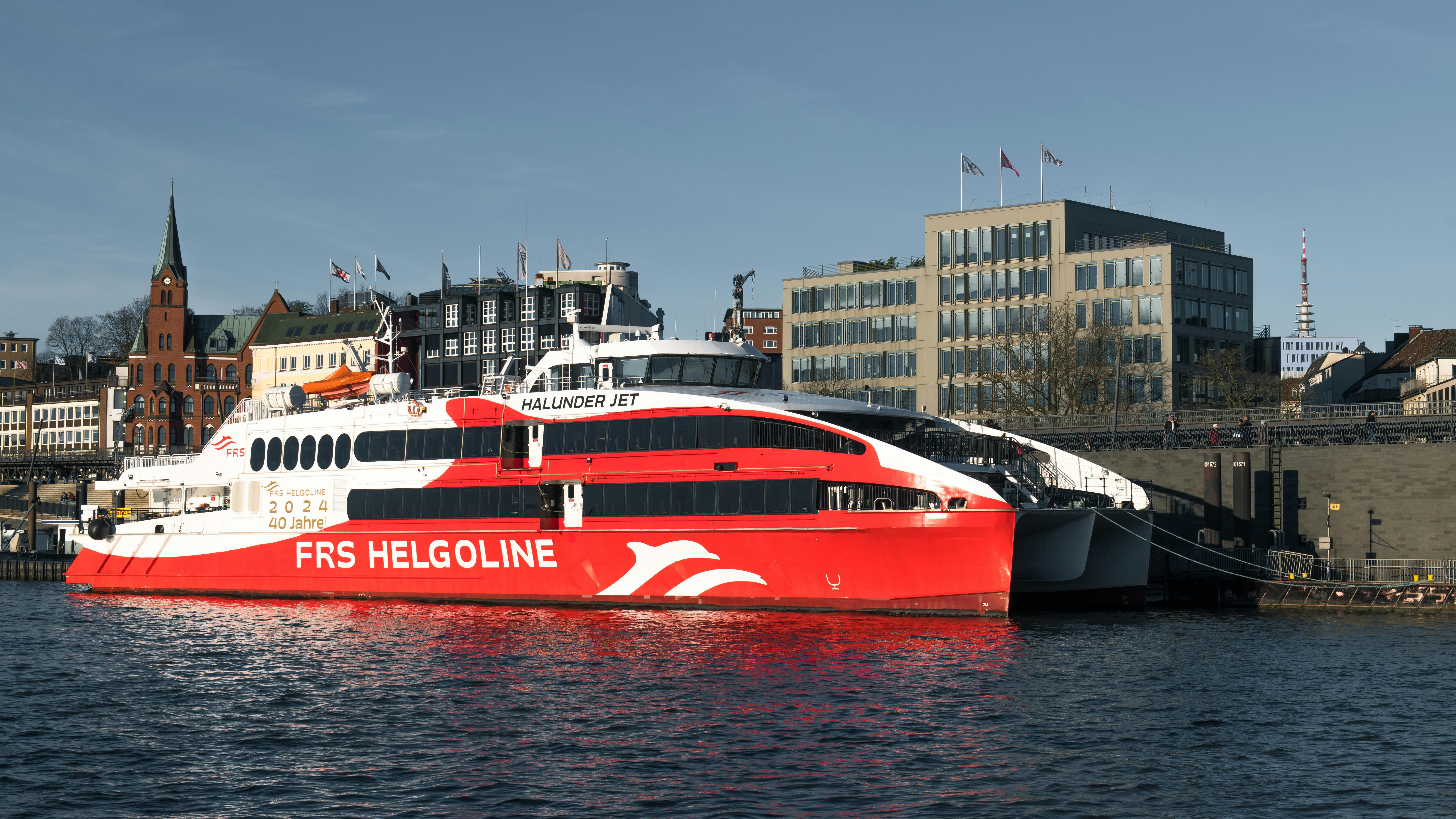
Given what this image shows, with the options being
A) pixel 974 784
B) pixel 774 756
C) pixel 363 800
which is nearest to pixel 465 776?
pixel 363 800

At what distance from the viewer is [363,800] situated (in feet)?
64.0

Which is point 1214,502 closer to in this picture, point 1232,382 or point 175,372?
point 1232,382

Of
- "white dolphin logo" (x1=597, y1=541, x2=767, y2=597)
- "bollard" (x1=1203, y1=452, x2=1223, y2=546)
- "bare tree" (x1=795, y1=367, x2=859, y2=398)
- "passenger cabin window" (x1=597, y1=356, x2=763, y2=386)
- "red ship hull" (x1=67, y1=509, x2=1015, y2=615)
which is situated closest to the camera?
"red ship hull" (x1=67, y1=509, x2=1015, y2=615)

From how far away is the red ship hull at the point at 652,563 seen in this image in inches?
1397

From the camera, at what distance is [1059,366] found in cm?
7256

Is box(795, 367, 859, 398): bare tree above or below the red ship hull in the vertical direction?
above

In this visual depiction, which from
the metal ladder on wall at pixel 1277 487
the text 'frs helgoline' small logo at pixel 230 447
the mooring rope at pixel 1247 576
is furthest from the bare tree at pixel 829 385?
the text 'frs helgoline' small logo at pixel 230 447

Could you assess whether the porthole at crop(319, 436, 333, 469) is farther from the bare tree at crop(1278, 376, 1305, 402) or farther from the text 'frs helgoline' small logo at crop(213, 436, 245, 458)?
the bare tree at crop(1278, 376, 1305, 402)

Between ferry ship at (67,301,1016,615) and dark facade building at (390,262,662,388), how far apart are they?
39.9m

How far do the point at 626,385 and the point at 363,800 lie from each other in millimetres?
23925

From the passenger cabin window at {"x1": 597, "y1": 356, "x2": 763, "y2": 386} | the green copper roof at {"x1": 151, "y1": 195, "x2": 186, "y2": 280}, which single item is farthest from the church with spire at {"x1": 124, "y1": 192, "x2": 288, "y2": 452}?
the passenger cabin window at {"x1": 597, "y1": 356, "x2": 763, "y2": 386}

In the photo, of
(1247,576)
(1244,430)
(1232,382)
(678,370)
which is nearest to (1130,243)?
Answer: (1232,382)

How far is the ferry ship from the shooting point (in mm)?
36000

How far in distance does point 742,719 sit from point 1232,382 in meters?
55.3
